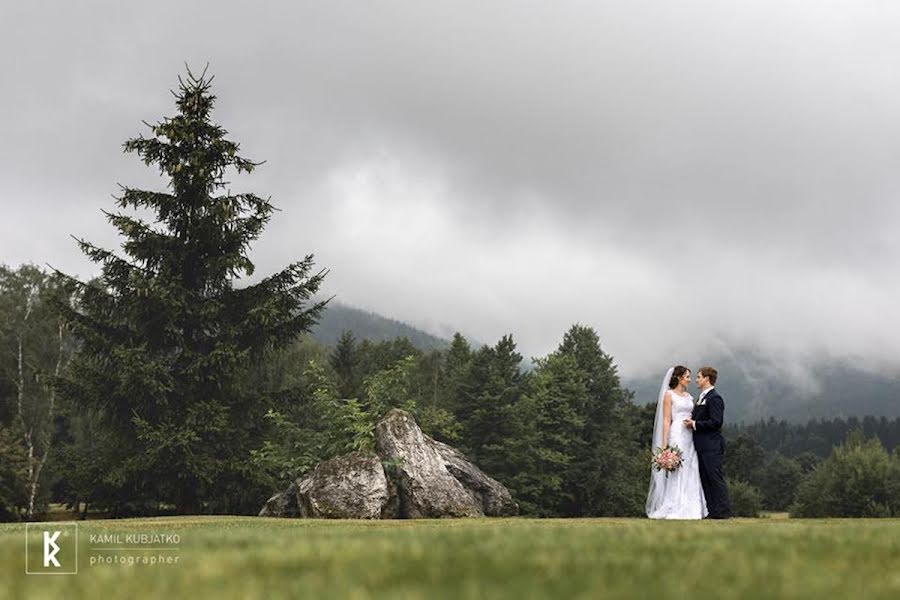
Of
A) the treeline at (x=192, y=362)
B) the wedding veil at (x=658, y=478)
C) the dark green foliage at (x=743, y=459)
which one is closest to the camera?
the wedding veil at (x=658, y=478)

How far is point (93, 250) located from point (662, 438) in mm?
22575

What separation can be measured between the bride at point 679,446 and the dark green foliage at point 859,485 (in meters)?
44.6

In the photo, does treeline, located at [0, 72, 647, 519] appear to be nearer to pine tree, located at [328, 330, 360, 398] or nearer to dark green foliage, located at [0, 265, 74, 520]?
dark green foliage, located at [0, 265, 74, 520]

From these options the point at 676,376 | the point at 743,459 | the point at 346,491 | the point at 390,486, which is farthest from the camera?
the point at 743,459

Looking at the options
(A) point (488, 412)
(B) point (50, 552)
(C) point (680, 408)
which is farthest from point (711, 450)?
(A) point (488, 412)

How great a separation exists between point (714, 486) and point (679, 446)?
1.03m

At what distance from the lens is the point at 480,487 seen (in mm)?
26875

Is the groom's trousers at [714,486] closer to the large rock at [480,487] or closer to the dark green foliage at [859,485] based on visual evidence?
the large rock at [480,487]

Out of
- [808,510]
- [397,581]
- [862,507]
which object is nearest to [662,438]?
[397,581]

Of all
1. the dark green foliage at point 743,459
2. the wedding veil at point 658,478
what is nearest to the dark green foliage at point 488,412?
the wedding veil at point 658,478

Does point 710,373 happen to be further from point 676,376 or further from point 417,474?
point 417,474

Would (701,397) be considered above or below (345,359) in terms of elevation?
below

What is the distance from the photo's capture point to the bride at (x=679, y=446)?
16.1 m

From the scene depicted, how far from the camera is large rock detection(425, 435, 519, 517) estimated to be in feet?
87.2
